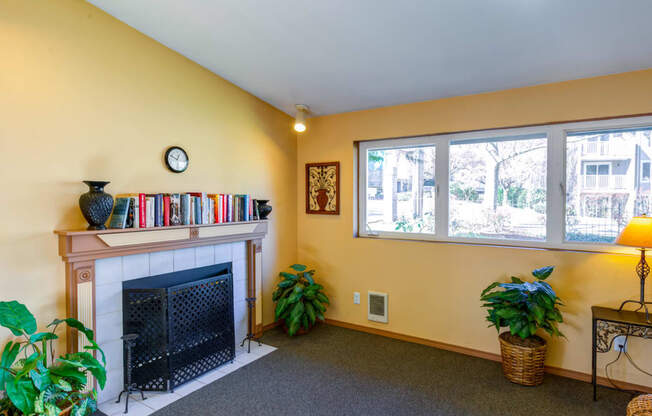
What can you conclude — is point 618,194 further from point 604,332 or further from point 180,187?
point 180,187

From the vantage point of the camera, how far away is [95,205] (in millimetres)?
2084

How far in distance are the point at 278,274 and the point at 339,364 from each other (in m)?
1.26

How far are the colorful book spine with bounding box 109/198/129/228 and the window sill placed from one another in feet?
7.20

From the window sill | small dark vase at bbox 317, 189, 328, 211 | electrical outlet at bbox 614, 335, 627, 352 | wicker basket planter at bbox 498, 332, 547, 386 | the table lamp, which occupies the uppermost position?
small dark vase at bbox 317, 189, 328, 211

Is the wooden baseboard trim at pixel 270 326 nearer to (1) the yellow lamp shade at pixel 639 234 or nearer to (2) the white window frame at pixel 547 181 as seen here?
(2) the white window frame at pixel 547 181

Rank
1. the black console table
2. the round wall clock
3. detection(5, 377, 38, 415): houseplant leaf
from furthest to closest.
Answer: the round wall clock, the black console table, detection(5, 377, 38, 415): houseplant leaf

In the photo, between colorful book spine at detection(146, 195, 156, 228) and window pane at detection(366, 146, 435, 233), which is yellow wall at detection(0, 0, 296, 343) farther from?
window pane at detection(366, 146, 435, 233)

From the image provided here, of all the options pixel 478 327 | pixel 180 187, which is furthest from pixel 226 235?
pixel 478 327

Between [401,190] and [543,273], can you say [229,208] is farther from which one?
[543,273]

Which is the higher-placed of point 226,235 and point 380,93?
point 380,93

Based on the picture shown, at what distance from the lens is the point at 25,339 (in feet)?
6.53

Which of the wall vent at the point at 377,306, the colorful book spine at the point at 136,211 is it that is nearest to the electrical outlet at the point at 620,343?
the wall vent at the point at 377,306

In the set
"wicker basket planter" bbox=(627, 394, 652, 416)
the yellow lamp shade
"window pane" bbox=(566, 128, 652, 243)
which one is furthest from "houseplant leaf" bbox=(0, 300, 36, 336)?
"window pane" bbox=(566, 128, 652, 243)

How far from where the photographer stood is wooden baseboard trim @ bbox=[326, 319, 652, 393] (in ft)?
8.10
